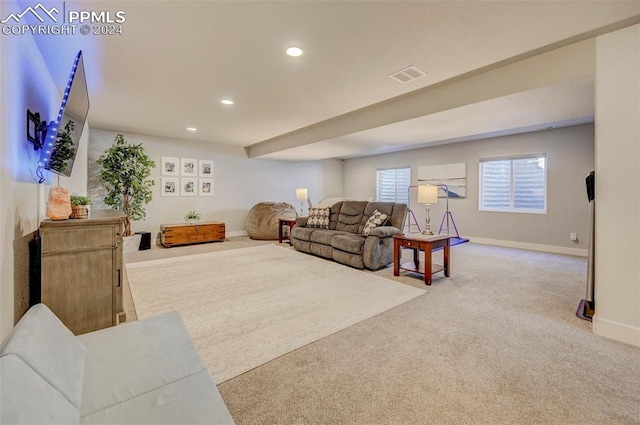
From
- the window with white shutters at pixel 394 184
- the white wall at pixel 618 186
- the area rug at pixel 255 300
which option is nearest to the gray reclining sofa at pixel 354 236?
the area rug at pixel 255 300

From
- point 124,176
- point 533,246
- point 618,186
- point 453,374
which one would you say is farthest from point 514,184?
point 124,176

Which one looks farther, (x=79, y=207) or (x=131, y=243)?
(x=131, y=243)

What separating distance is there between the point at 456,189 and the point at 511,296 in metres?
4.24

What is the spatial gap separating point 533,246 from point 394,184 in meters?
3.78

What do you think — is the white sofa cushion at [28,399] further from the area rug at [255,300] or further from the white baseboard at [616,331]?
the white baseboard at [616,331]

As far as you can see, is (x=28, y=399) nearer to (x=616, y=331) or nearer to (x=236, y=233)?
(x=616, y=331)

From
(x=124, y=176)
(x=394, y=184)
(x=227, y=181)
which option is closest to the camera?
(x=124, y=176)

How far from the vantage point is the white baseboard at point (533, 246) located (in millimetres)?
5137

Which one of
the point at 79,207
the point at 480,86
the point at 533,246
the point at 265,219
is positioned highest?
the point at 480,86

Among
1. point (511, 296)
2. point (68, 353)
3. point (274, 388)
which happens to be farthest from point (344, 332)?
point (511, 296)

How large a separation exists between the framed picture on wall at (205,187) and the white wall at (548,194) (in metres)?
5.36

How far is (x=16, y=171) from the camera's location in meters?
1.78

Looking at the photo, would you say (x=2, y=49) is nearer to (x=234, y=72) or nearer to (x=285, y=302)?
(x=234, y=72)

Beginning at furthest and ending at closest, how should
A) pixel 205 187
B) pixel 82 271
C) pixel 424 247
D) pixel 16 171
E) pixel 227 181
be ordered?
pixel 227 181, pixel 205 187, pixel 424 247, pixel 82 271, pixel 16 171
